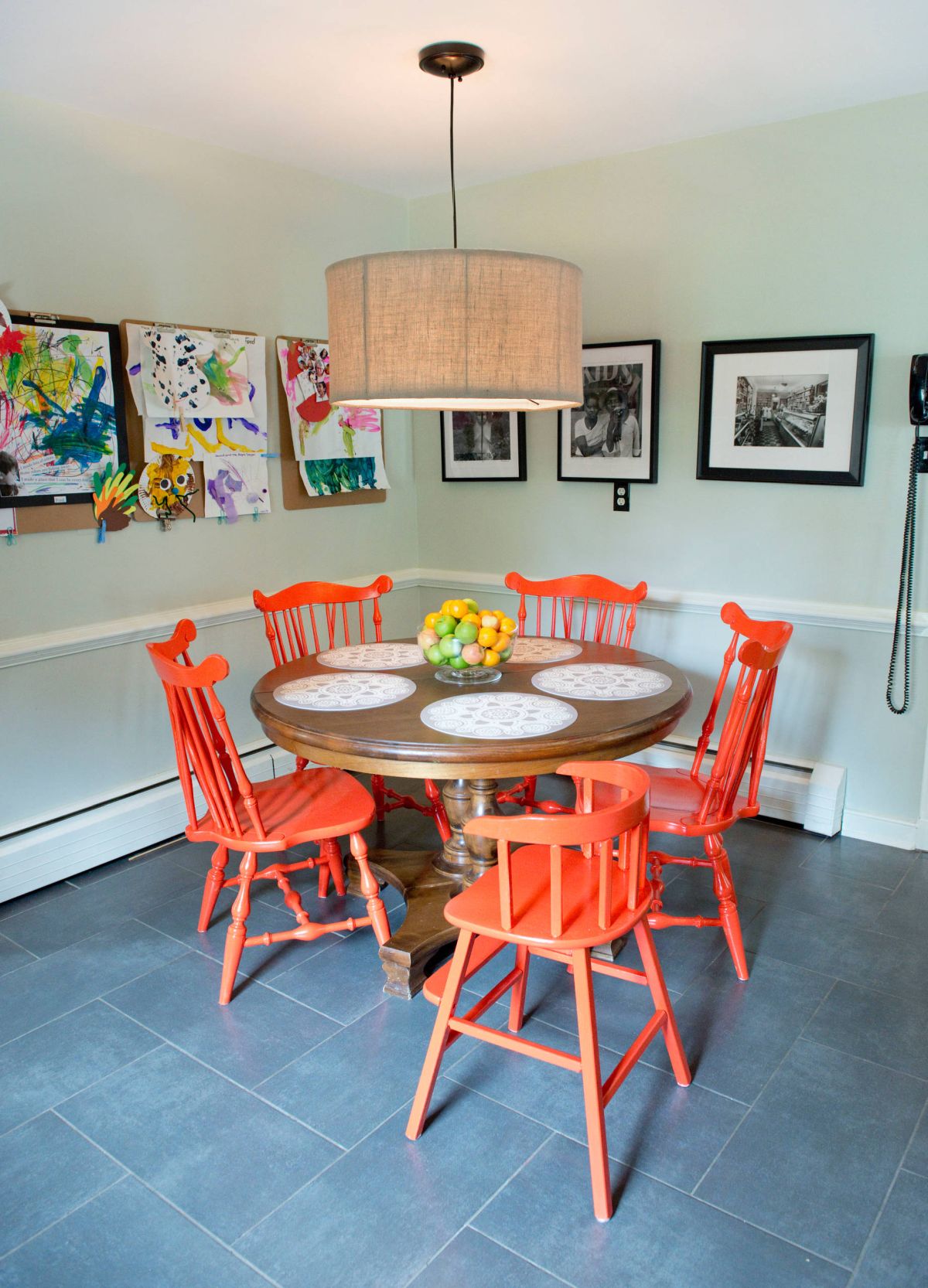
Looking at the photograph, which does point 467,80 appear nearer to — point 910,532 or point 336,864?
point 910,532

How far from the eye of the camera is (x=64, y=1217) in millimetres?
1752

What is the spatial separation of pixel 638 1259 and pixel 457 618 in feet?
4.93

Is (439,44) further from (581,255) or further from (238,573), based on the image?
(238,573)

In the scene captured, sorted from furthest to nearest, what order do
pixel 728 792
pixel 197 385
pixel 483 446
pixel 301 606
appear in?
pixel 483 446
pixel 301 606
pixel 197 385
pixel 728 792

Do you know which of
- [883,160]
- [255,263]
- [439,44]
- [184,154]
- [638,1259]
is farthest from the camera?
[255,263]

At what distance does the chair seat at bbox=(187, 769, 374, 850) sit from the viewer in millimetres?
2348

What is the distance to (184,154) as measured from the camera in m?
3.20

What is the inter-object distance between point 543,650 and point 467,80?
173 cm

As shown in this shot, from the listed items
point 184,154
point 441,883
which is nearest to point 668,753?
point 441,883

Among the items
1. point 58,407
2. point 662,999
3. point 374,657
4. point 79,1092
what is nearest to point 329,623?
point 374,657

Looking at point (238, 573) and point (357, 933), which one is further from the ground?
point (238, 573)

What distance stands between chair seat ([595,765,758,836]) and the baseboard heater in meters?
0.77

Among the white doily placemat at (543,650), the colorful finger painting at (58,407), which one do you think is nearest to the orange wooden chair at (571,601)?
the white doily placemat at (543,650)

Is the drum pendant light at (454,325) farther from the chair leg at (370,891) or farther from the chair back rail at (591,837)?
the chair leg at (370,891)
